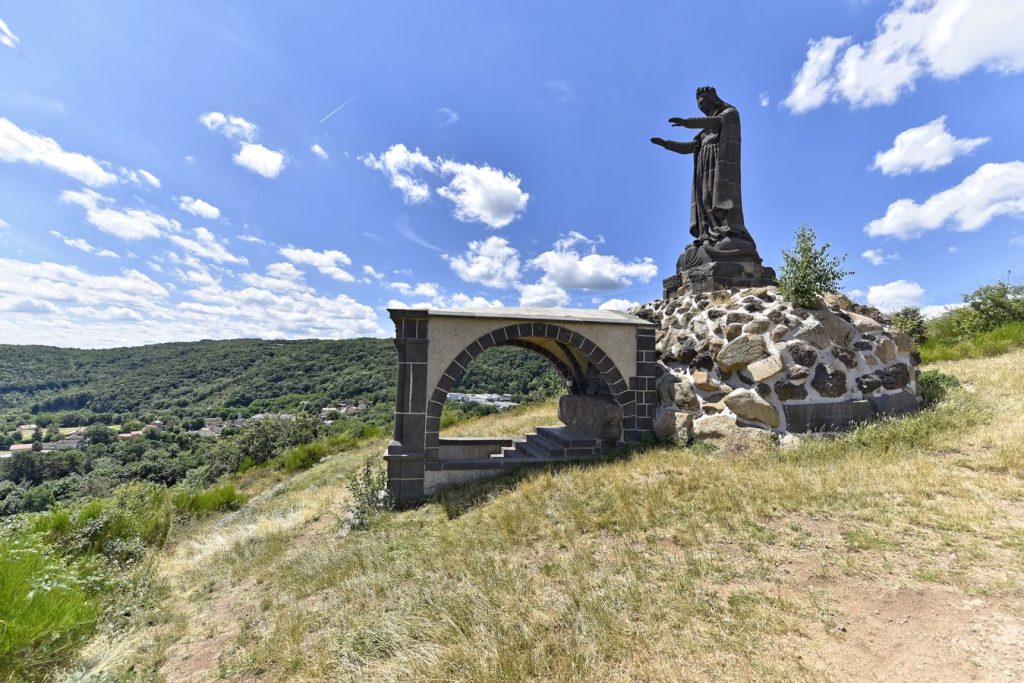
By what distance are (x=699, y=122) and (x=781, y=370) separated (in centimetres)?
631

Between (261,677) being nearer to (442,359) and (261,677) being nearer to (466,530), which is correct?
(466,530)

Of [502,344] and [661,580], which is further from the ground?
[502,344]

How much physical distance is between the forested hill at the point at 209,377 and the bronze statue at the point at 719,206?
24797mm

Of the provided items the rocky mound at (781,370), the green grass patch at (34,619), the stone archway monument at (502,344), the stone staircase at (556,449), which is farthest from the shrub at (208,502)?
the rocky mound at (781,370)

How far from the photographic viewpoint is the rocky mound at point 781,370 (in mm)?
7492

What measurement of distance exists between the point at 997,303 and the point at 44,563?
24464 mm

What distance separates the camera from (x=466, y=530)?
570 cm

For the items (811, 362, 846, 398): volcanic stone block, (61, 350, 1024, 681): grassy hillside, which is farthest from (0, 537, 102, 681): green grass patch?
(811, 362, 846, 398): volcanic stone block

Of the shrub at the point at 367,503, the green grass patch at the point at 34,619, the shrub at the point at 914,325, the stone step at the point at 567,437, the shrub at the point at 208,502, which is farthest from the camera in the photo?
the shrub at the point at 914,325

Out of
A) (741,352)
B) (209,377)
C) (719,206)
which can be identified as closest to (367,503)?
(741,352)

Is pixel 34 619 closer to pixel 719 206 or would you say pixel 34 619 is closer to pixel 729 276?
pixel 729 276

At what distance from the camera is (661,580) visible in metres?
3.68

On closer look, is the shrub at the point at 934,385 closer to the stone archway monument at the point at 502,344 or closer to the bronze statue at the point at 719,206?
the bronze statue at the point at 719,206

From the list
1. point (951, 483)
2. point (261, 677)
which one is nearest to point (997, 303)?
point (951, 483)
